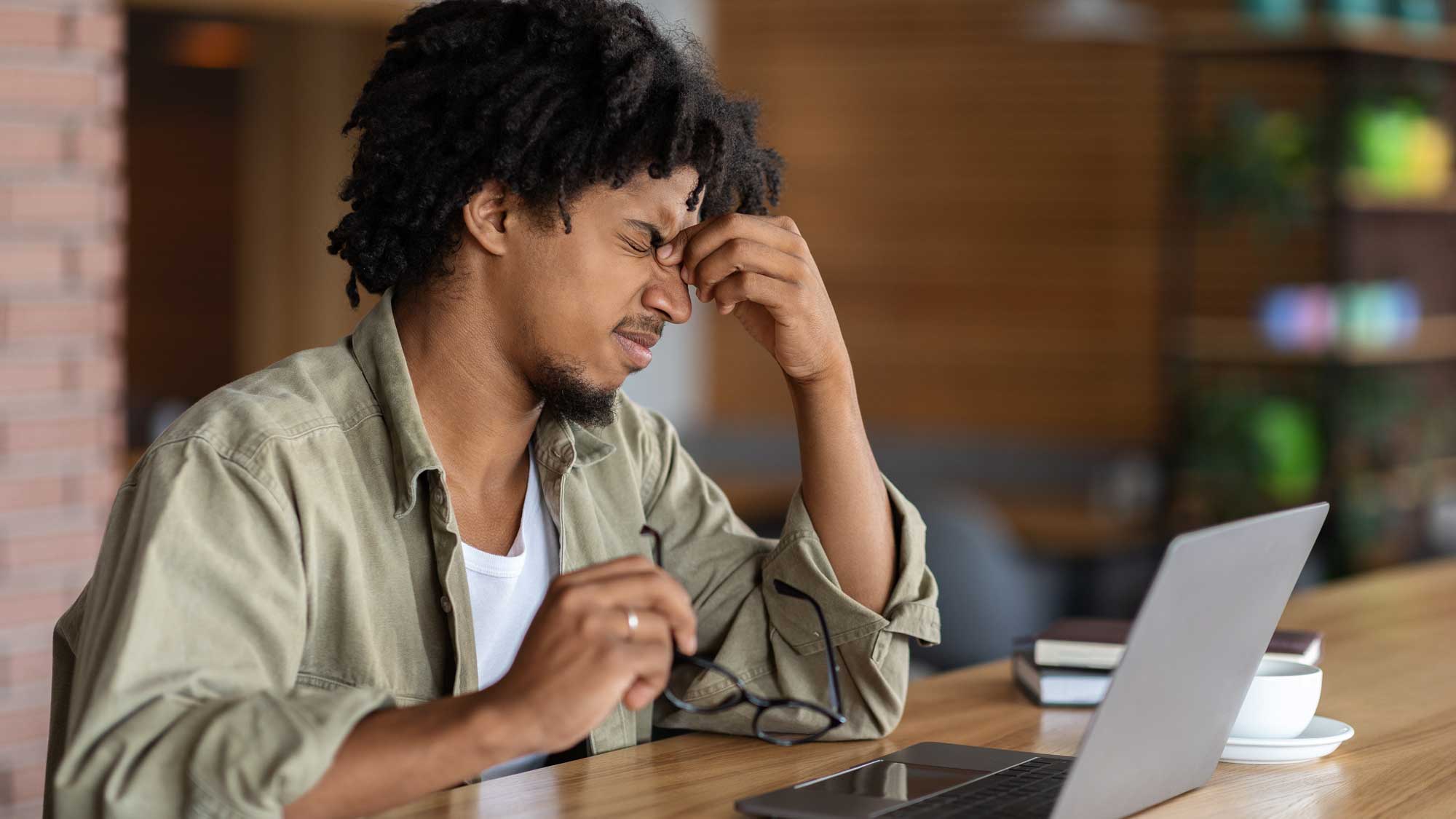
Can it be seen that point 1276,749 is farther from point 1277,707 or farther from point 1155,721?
point 1155,721

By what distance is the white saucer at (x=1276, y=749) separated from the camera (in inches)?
A: 58.2

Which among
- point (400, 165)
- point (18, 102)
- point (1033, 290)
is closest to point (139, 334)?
point (1033, 290)

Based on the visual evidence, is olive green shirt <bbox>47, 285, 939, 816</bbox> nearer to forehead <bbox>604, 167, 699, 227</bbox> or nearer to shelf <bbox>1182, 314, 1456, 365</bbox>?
forehead <bbox>604, 167, 699, 227</bbox>

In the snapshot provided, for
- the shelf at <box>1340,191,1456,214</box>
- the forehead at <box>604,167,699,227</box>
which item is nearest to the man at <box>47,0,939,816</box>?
the forehead at <box>604,167,699,227</box>

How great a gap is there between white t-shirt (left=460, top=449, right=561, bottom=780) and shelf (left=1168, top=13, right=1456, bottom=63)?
3551 millimetres

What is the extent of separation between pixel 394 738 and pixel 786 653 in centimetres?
64

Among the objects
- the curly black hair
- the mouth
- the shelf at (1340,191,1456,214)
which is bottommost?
the mouth

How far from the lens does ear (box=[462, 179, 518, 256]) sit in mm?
1613

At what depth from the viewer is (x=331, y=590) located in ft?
4.59

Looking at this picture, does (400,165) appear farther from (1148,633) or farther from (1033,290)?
(1033,290)

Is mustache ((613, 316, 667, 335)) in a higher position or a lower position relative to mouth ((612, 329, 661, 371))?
higher

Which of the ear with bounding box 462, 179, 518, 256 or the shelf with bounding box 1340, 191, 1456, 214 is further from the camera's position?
the shelf with bounding box 1340, 191, 1456, 214

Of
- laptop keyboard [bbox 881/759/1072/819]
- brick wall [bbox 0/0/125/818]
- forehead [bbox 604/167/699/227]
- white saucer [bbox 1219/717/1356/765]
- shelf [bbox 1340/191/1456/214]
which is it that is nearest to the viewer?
laptop keyboard [bbox 881/759/1072/819]

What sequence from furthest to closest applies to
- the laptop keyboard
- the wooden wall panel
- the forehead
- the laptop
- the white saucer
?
the wooden wall panel
the forehead
the white saucer
the laptop keyboard
the laptop
